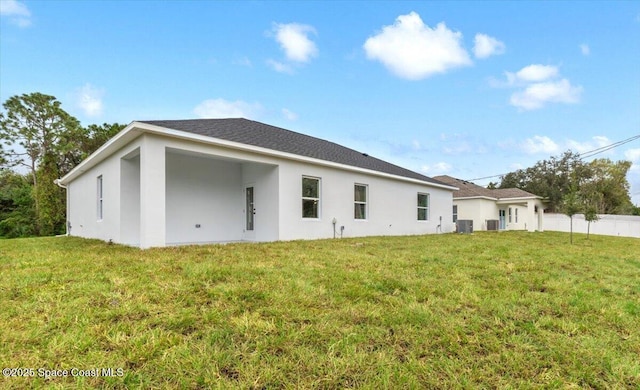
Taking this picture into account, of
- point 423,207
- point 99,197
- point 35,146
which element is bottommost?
point 423,207

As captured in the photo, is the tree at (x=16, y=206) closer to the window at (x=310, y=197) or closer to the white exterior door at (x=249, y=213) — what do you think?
the white exterior door at (x=249, y=213)

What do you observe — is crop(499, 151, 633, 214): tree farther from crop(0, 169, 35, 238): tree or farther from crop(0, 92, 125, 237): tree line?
crop(0, 169, 35, 238): tree

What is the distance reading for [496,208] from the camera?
23.4 metres

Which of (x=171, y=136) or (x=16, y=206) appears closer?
(x=171, y=136)

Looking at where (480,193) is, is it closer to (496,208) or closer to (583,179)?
(496,208)

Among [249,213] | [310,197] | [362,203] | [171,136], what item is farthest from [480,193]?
[171,136]

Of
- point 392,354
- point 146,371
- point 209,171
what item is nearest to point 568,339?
point 392,354

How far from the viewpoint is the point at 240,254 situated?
6078 mm

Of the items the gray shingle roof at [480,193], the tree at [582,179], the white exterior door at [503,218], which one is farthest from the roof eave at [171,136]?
the tree at [582,179]

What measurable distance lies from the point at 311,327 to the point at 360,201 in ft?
31.4

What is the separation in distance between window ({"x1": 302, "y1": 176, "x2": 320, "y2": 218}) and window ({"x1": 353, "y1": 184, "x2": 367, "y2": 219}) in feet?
6.12

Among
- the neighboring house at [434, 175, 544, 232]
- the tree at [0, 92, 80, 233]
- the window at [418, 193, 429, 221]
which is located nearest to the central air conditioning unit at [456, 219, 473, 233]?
the window at [418, 193, 429, 221]

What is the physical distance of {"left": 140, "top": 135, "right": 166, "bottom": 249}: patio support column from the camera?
694 cm

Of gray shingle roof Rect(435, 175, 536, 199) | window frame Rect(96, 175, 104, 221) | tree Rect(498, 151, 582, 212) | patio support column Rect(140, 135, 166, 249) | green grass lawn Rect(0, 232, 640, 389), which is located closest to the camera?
green grass lawn Rect(0, 232, 640, 389)
